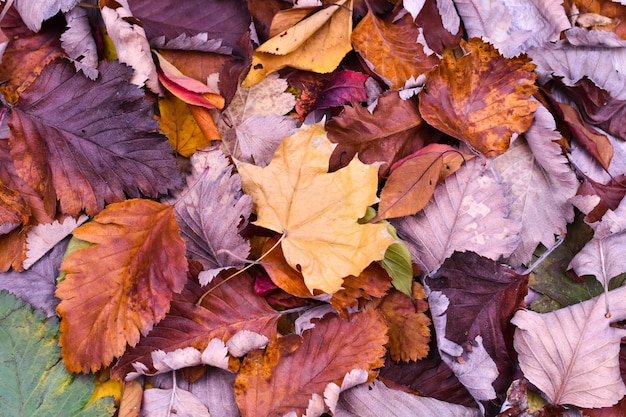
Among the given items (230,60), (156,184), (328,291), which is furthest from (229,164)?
(328,291)

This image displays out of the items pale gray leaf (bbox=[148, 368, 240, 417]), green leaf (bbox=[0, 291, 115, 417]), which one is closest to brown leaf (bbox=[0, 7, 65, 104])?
green leaf (bbox=[0, 291, 115, 417])

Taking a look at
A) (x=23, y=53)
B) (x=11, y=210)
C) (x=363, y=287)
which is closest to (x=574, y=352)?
(x=363, y=287)

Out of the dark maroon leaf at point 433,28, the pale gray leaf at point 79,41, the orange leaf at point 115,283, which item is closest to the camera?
the orange leaf at point 115,283

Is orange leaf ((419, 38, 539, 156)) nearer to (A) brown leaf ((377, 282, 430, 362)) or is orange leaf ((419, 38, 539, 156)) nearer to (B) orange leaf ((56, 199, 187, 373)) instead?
(A) brown leaf ((377, 282, 430, 362))

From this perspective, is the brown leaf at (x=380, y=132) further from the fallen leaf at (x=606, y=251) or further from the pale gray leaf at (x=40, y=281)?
the pale gray leaf at (x=40, y=281)

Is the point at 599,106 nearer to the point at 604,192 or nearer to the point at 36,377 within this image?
the point at 604,192

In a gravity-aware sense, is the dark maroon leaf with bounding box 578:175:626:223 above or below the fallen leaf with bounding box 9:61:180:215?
below

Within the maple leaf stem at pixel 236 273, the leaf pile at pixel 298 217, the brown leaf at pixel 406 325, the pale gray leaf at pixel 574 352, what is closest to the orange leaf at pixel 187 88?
the leaf pile at pixel 298 217
